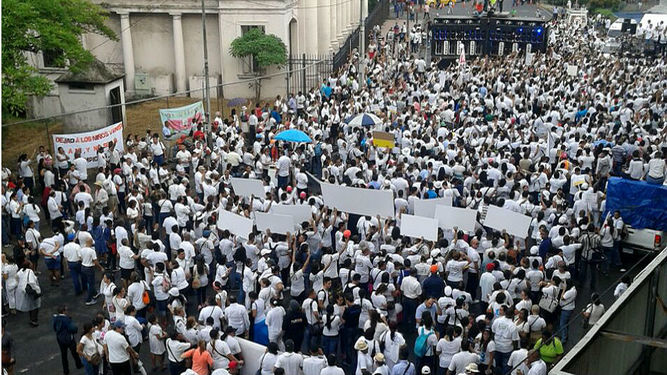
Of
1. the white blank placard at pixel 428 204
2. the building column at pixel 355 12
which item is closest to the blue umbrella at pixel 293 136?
the white blank placard at pixel 428 204

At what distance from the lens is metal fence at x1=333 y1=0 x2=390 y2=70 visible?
35.9 metres

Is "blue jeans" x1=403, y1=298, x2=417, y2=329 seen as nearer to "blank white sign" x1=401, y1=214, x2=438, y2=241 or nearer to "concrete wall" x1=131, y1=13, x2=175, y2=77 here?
"blank white sign" x1=401, y1=214, x2=438, y2=241

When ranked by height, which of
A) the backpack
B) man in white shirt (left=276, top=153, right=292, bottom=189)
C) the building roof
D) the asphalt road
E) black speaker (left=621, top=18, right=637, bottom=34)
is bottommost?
the asphalt road

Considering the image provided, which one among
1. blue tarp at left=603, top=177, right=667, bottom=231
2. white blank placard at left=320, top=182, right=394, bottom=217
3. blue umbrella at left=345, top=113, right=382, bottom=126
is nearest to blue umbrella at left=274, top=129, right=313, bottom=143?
blue umbrella at left=345, top=113, right=382, bottom=126

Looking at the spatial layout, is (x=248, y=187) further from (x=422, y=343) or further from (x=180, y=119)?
(x=180, y=119)

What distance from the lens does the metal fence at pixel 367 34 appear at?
1412 inches

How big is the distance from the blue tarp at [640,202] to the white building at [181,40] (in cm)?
1988

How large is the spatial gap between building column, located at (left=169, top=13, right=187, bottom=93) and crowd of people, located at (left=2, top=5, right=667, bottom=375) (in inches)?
371

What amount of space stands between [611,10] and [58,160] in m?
54.9

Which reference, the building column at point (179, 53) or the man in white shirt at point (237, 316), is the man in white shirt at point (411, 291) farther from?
the building column at point (179, 53)

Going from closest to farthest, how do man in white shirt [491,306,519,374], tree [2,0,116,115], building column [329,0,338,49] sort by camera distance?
man in white shirt [491,306,519,374] < tree [2,0,116,115] < building column [329,0,338,49]

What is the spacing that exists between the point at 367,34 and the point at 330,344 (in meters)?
36.7

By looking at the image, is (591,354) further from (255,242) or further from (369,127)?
(369,127)

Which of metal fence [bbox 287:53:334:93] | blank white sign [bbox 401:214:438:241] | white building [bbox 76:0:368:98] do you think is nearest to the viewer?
blank white sign [bbox 401:214:438:241]
